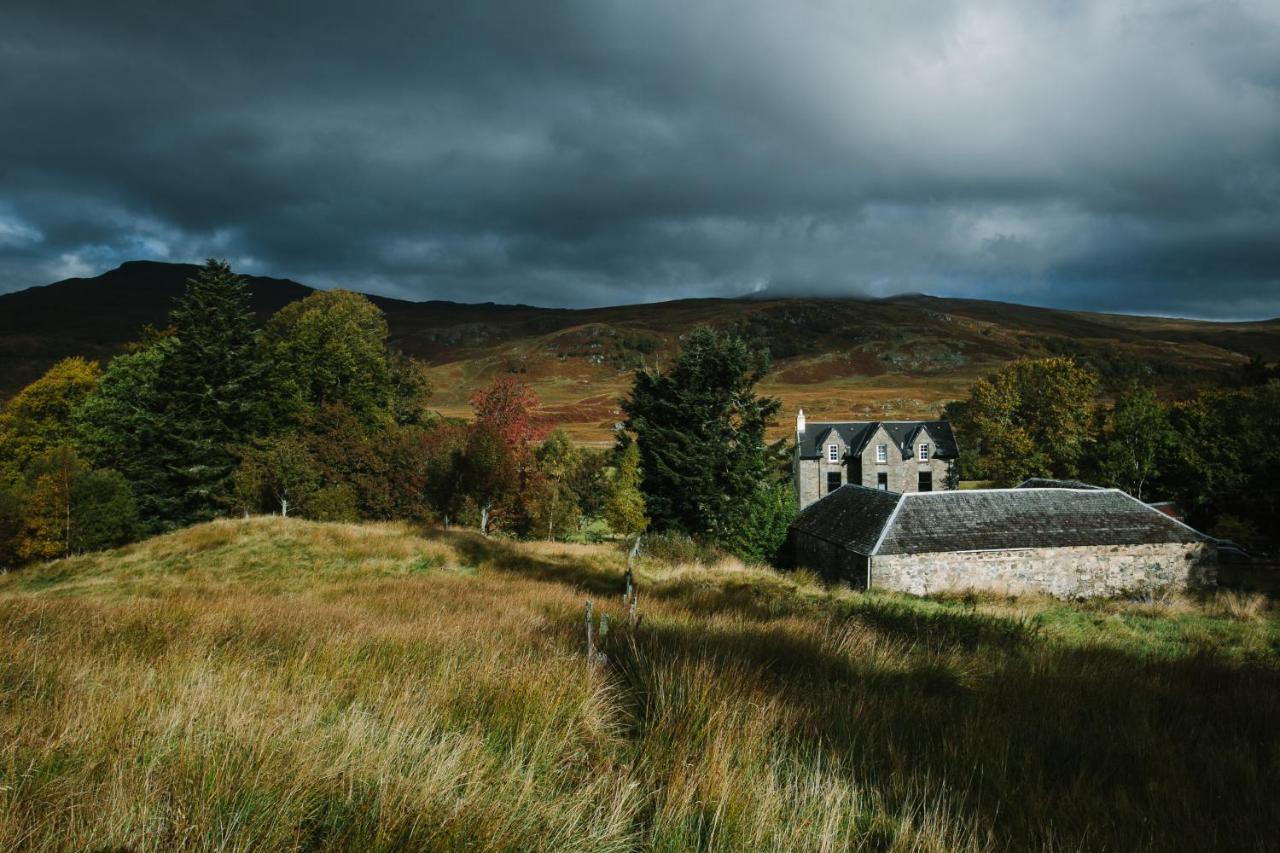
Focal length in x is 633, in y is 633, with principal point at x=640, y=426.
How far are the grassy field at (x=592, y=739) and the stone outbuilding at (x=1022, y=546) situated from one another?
1966 centimetres

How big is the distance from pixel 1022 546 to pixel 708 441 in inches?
572

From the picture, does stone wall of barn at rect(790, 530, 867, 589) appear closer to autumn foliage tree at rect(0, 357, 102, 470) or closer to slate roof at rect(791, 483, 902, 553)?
slate roof at rect(791, 483, 902, 553)

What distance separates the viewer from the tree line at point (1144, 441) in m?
36.3

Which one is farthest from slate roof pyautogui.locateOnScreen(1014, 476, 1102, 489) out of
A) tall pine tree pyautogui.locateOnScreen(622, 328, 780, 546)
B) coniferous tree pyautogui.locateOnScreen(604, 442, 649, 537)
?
coniferous tree pyautogui.locateOnScreen(604, 442, 649, 537)

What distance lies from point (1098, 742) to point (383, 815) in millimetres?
4326

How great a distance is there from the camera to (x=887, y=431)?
48094mm

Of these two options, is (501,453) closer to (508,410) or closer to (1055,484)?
(508,410)

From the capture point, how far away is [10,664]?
362 cm

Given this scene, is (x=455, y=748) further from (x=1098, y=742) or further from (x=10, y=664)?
(x=1098, y=742)

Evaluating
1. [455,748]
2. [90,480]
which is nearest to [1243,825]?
[455,748]

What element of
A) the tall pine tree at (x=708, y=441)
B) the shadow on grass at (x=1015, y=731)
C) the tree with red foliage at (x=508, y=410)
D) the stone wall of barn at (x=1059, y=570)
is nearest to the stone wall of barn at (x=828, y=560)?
the stone wall of barn at (x=1059, y=570)

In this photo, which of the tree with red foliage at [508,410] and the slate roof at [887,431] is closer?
the tree with red foliage at [508,410]

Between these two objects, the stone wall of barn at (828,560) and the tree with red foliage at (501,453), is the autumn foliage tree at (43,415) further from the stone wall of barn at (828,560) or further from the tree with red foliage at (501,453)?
the stone wall of barn at (828,560)

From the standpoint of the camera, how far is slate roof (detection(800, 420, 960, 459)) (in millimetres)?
47625
